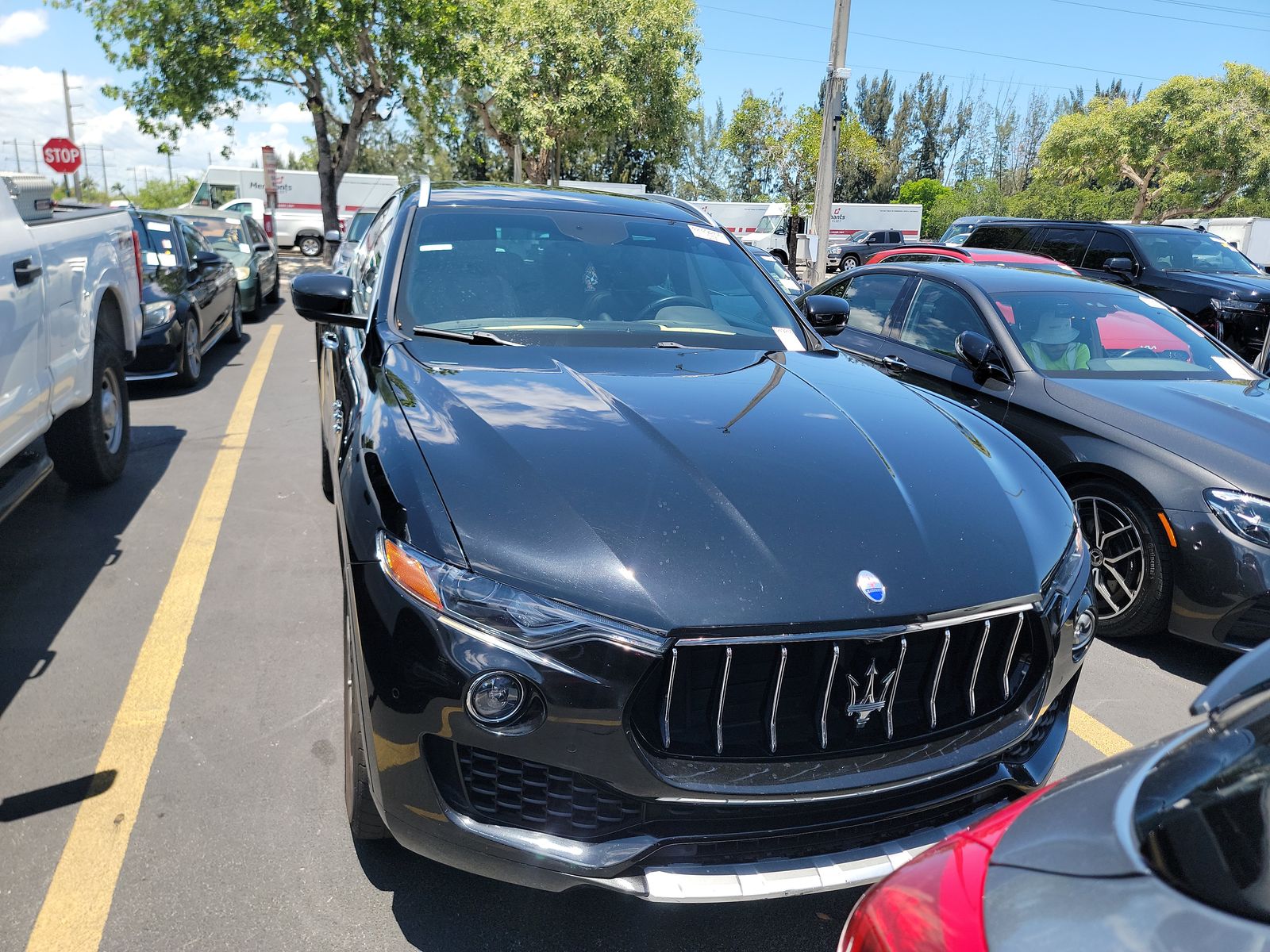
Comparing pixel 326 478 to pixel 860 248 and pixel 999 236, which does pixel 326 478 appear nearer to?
pixel 999 236

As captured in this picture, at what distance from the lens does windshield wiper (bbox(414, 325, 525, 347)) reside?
10.5ft

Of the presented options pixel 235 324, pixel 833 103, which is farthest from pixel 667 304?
pixel 833 103

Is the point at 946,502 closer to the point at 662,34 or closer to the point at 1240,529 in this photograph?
the point at 1240,529

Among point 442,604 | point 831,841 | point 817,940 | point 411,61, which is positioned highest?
point 411,61

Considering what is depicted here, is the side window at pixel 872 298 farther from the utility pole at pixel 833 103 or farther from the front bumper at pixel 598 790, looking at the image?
the utility pole at pixel 833 103

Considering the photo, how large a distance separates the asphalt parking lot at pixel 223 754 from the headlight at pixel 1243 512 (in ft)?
2.18

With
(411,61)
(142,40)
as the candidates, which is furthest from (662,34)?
(142,40)

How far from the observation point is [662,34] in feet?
96.9

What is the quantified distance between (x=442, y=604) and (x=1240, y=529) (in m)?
3.31

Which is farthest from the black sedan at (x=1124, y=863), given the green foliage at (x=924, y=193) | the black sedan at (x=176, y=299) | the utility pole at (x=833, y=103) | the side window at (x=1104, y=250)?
the green foliage at (x=924, y=193)

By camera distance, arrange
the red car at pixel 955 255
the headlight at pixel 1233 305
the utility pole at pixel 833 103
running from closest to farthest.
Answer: the red car at pixel 955 255 < the headlight at pixel 1233 305 < the utility pole at pixel 833 103

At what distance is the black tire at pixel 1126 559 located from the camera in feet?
12.9

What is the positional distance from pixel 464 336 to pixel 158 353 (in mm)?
5898

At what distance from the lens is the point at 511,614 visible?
188 centimetres
